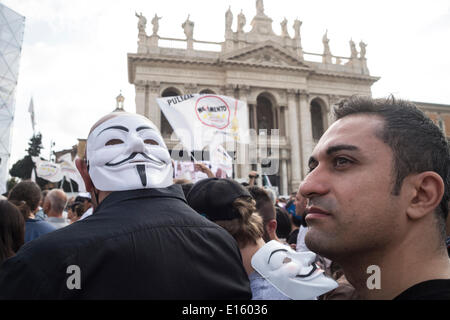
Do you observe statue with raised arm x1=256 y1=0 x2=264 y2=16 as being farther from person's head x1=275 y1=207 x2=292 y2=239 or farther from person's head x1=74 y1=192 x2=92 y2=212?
person's head x1=275 y1=207 x2=292 y2=239

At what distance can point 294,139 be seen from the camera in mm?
29688

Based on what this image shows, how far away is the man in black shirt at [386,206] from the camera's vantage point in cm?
130

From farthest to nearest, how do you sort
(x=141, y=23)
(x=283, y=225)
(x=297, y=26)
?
(x=297, y=26)
(x=141, y=23)
(x=283, y=225)

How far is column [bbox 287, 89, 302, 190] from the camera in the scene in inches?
1141

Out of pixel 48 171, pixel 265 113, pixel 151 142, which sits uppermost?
pixel 265 113

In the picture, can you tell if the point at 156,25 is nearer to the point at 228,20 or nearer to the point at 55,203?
the point at 228,20

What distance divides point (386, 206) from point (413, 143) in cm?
30

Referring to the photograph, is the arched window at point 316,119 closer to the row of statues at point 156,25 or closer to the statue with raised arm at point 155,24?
the row of statues at point 156,25

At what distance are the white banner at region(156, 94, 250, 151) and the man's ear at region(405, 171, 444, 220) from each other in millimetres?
6589

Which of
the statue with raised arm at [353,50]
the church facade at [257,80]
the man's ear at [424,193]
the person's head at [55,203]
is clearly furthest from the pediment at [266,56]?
the man's ear at [424,193]

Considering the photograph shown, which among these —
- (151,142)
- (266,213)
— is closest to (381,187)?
(151,142)

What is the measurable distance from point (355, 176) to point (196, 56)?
29837 mm

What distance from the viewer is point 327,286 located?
186 centimetres

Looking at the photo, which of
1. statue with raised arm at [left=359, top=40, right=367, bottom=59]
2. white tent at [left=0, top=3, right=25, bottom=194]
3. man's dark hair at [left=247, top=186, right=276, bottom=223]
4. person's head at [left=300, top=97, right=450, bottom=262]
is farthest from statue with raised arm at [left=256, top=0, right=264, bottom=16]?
person's head at [left=300, top=97, right=450, bottom=262]
